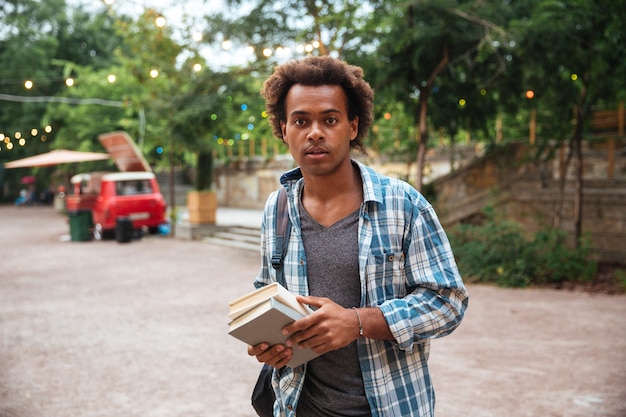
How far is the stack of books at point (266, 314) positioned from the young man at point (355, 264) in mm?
57

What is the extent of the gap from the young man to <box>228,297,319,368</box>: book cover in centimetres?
4

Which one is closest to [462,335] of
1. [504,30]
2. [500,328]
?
[500,328]

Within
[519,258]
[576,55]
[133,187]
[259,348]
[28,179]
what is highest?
[576,55]

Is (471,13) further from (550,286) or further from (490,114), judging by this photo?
(550,286)

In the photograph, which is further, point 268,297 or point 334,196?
point 334,196

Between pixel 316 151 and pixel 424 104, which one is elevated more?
pixel 424 104

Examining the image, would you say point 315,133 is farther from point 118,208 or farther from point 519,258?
point 118,208

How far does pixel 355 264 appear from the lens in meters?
1.81

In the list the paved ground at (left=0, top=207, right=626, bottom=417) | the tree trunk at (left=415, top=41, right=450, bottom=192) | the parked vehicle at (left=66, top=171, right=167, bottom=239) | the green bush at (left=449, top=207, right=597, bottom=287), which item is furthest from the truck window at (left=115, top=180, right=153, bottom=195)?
the green bush at (left=449, top=207, right=597, bottom=287)

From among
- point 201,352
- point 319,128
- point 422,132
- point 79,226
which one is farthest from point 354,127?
point 79,226

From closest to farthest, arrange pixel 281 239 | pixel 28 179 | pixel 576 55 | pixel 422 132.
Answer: pixel 281 239 → pixel 576 55 → pixel 422 132 → pixel 28 179

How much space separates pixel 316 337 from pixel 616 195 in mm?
10677

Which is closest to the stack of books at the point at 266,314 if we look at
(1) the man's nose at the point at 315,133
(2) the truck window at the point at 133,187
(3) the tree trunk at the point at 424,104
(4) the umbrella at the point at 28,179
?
(1) the man's nose at the point at 315,133

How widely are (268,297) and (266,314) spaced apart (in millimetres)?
45
